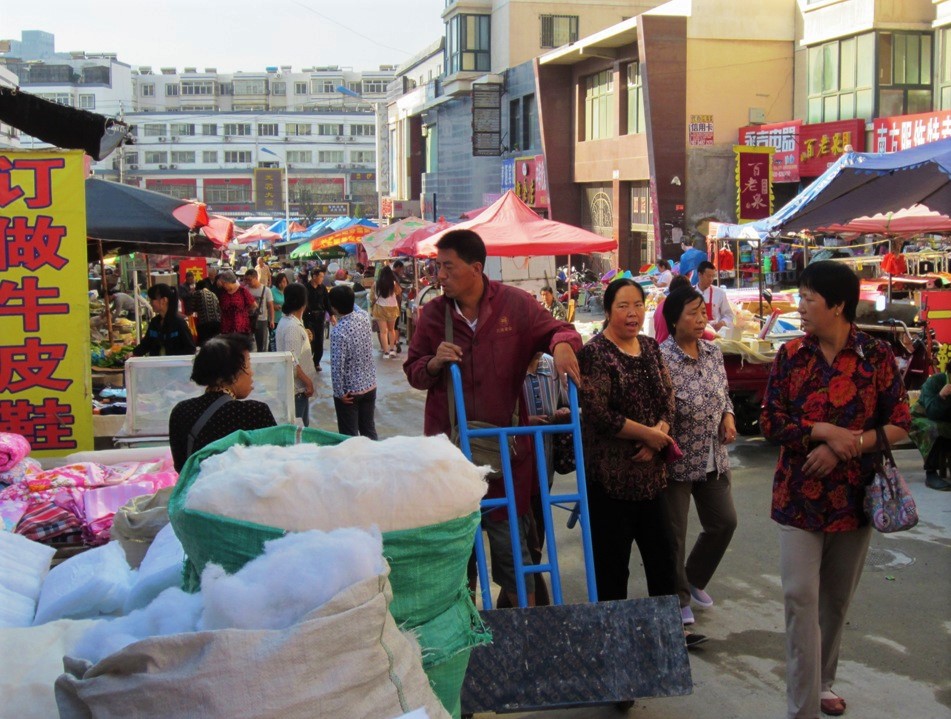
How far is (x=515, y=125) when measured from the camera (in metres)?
39.3

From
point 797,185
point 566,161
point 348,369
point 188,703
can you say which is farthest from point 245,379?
point 566,161

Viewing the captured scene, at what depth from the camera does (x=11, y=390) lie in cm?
670

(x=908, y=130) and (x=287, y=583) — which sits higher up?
(x=908, y=130)

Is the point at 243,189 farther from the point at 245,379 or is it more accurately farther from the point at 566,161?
the point at 245,379

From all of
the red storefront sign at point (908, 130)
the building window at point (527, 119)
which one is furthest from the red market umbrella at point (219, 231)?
the building window at point (527, 119)

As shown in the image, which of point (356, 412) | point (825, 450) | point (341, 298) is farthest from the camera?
point (356, 412)

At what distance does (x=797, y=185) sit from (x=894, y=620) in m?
21.7

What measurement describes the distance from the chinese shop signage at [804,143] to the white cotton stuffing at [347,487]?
72.5 ft

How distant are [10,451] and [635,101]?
26778 mm

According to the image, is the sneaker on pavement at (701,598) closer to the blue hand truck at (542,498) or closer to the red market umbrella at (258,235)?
the blue hand truck at (542,498)

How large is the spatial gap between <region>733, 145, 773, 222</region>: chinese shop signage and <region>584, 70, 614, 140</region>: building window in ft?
24.1

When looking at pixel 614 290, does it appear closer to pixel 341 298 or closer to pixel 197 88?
pixel 341 298

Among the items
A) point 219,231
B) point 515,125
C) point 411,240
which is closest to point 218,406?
point 219,231

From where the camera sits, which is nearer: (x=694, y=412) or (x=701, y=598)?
(x=694, y=412)
